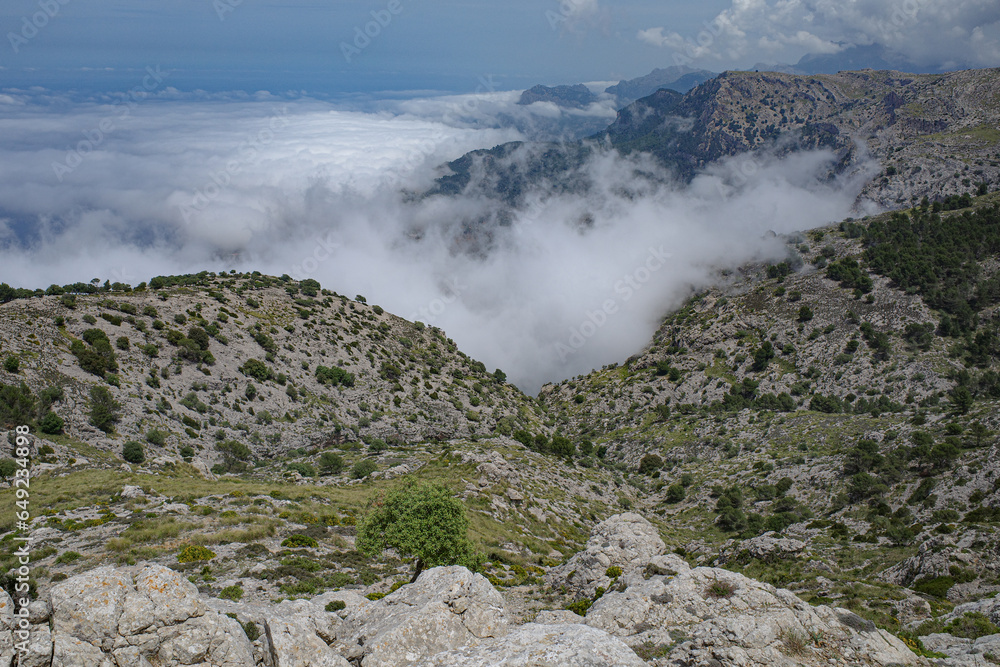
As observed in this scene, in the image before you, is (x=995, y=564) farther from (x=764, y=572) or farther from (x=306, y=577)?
(x=306, y=577)

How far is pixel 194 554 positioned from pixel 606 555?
24786mm

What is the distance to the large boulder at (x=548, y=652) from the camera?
1377cm

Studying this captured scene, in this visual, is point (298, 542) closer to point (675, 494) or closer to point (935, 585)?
point (935, 585)

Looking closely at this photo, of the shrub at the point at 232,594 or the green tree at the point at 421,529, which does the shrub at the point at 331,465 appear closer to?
the green tree at the point at 421,529

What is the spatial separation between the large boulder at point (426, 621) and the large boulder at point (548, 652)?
124 cm

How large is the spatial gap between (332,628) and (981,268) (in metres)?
168

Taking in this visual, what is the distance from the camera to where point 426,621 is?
17.2 m

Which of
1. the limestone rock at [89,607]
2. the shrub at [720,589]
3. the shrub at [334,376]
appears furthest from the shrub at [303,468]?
the shrub at [720,589]

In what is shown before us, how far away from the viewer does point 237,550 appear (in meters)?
29.8

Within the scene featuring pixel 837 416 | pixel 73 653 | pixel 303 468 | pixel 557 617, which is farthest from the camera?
pixel 837 416

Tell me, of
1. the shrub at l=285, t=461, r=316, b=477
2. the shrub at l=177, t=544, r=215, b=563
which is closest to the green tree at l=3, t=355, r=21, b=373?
the shrub at l=285, t=461, r=316, b=477

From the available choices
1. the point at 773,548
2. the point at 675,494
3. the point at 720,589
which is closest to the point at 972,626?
the point at 720,589

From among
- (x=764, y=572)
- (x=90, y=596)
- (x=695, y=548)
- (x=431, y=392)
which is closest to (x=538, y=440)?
(x=431, y=392)

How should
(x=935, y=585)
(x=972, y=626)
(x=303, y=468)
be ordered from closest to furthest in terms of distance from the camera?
(x=972, y=626) → (x=935, y=585) → (x=303, y=468)
